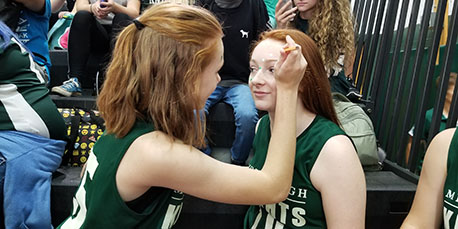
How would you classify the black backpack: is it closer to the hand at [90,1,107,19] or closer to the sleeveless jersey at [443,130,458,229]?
the hand at [90,1,107,19]

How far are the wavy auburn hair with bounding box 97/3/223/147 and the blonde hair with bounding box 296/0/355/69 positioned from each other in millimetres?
1397

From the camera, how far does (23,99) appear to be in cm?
161

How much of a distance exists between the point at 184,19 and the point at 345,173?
59cm

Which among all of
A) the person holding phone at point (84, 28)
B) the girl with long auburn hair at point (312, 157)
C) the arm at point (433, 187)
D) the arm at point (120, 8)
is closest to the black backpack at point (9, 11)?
the person holding phone at point (84, 28)

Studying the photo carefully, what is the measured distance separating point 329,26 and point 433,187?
1.39 m

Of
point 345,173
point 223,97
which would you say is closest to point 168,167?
point 345,173

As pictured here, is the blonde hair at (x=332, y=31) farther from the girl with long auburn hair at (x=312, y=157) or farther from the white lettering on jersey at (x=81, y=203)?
the white lettering on jersey at (x=81, y=203)

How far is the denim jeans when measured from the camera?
1.44 metres

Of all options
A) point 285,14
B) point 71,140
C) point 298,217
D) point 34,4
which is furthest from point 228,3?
point 298,217

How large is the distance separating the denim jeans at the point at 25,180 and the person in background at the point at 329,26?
152cm

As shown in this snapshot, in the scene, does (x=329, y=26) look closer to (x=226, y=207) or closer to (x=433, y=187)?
(x=226, y=207)

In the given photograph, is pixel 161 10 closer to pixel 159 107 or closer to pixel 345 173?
pixel 159 107

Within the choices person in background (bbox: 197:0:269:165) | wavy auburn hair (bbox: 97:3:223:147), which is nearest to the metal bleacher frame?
person in background (bbox: 197:0:269:165)

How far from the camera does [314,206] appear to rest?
1.05m
